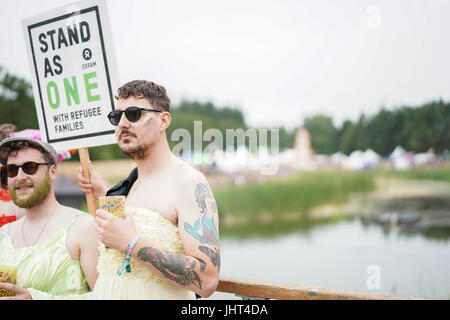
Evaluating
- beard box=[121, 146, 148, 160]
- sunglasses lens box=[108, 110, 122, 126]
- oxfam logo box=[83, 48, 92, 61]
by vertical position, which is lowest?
beard box=[121, 146, 148, 160]

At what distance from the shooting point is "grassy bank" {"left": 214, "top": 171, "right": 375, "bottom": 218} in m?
11.7

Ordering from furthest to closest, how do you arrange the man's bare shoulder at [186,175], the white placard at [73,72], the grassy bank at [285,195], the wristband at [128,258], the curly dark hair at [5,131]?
the grassy bank at [285,195] → the curly dark hair at [5,131] → the white placard at [73,72] → the man's bare shoulder at [186,175] → the wristband at [128,258]

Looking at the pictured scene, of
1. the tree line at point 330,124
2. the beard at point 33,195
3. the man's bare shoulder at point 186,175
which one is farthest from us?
the tree line at point 330,124

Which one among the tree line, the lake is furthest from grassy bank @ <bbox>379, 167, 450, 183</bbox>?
the lake

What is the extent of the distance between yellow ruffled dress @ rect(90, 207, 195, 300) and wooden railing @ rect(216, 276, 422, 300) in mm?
470

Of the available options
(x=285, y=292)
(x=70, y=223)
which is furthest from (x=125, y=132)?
(x=285, y=292)

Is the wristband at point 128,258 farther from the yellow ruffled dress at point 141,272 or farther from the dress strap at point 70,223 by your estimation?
the dress strap at point 70,223

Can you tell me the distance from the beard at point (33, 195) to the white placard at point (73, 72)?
343 mm

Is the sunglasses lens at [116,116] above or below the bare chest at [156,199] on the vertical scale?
above

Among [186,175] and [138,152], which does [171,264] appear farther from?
[138,152]

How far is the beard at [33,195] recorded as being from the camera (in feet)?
6.75

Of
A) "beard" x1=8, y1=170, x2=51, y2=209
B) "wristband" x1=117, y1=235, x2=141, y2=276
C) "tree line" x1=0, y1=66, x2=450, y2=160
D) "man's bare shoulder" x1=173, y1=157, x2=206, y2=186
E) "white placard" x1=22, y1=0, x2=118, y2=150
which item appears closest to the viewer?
"wristband" x1=117, y1=235, x2=141, y2=276

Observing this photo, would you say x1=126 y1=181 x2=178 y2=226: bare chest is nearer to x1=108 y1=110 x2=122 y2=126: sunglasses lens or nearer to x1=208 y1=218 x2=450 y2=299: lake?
x1=108 y1=110 x2=122 y2=126: sunglasses lens

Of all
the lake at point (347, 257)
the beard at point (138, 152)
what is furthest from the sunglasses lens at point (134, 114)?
the lake at point (347, 257)
